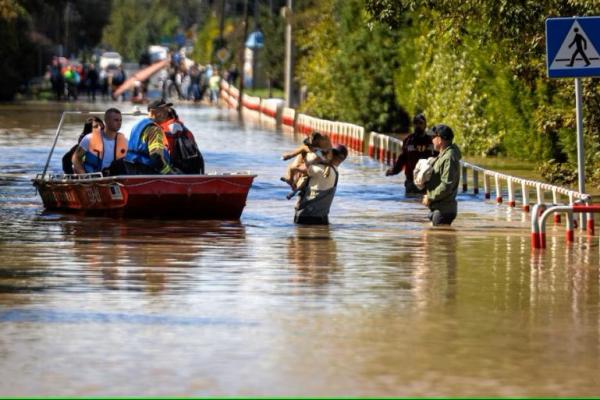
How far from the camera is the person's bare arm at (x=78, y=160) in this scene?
77.0 ft

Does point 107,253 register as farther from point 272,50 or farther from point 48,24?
point 48,24

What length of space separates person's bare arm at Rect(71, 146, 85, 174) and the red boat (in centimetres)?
13

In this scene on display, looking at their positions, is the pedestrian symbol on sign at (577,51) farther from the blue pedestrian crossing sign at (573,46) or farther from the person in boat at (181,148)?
the person in boat at (181,148)

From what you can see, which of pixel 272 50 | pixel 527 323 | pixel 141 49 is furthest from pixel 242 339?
pixel 141 49

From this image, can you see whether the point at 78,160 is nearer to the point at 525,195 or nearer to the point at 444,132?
the point at 444,132

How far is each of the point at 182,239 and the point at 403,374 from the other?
9.47 meters

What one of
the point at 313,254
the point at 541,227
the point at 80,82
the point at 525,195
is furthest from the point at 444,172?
the point at 80,82

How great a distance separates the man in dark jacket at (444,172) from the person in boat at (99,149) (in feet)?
13.3

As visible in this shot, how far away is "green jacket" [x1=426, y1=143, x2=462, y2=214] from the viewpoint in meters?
21.2

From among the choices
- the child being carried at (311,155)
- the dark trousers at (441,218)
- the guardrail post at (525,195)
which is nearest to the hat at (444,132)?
the dark trousers at (441,218)

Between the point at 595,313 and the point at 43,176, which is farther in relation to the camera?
the point at 43,176

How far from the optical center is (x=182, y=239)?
66.9 feet

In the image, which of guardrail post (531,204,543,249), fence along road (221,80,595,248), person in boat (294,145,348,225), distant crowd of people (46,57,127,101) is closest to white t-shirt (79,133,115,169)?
person in boat (294,145,348,225)

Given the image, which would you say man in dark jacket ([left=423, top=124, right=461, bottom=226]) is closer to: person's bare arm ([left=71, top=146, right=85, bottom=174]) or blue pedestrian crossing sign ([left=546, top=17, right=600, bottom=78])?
blue pedestrian crossing sign ([left=546, top=17, right=600, bottom=78])
